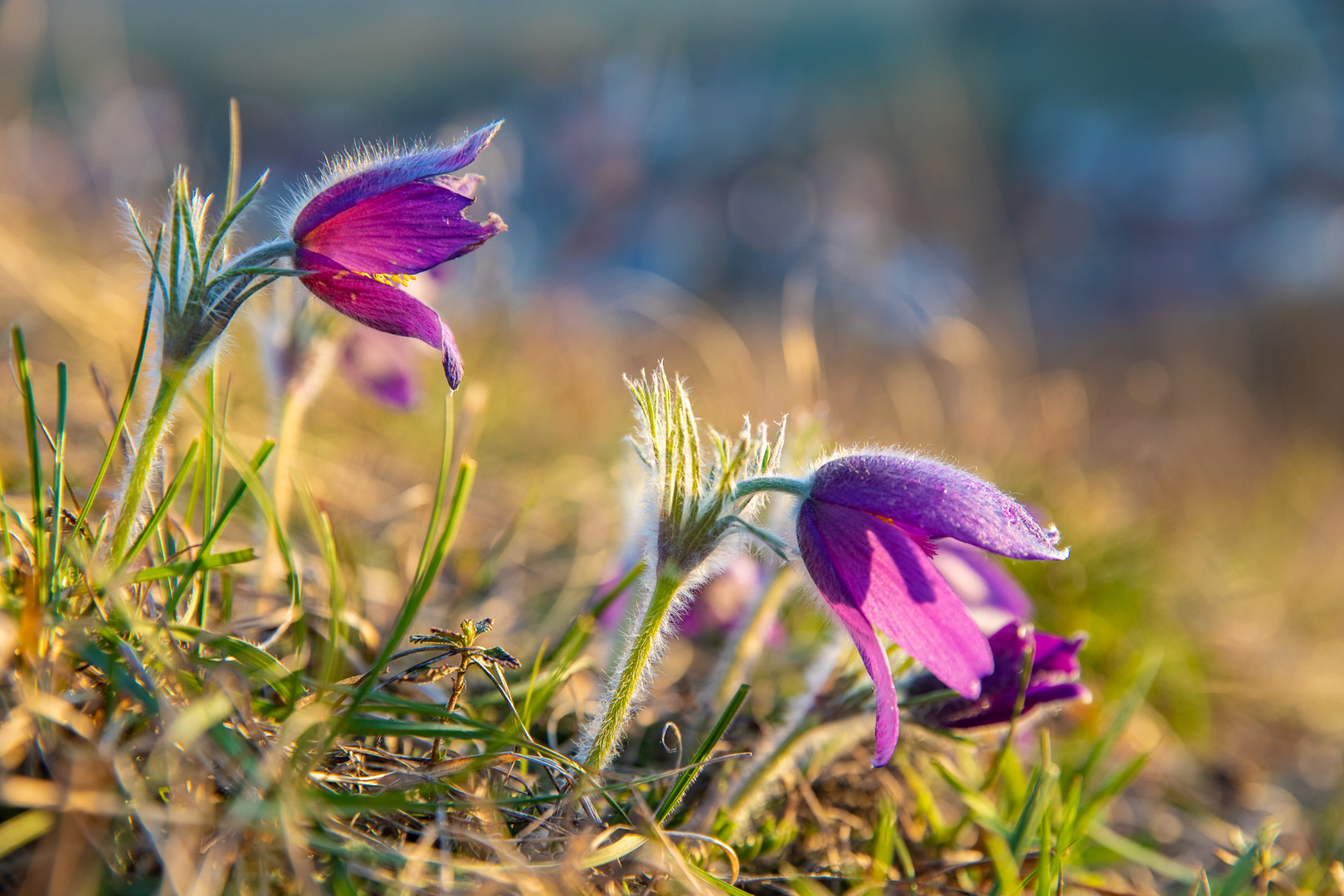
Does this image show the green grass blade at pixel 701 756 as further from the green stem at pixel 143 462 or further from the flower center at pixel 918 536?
the green stem at pixel 143 462

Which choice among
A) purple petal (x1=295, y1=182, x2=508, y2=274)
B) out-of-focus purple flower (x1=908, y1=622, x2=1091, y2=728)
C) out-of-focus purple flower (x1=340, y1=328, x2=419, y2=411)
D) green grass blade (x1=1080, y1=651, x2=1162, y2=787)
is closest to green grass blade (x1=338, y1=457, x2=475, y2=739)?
purple petal (x1=295, y1=182, x2=508, y2=274)

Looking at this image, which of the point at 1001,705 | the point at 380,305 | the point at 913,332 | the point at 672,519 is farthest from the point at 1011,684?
the point at 913,332

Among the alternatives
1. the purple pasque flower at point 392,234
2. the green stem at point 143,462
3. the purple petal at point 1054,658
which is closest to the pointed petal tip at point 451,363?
the purple pasque flower at point 392,234

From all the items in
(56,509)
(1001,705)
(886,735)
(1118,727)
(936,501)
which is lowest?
(1118,727)

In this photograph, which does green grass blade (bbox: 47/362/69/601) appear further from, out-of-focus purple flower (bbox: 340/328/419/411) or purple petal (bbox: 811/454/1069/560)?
purple petal (bbox: 811/454/1069/560)

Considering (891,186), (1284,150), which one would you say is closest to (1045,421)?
(891,186)

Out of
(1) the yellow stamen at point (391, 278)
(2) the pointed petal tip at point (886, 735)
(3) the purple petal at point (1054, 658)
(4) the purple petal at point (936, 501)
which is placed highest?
(1) the yellow stamen at point (391, 278)

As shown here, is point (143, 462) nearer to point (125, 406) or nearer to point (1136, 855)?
point (125, 406)
